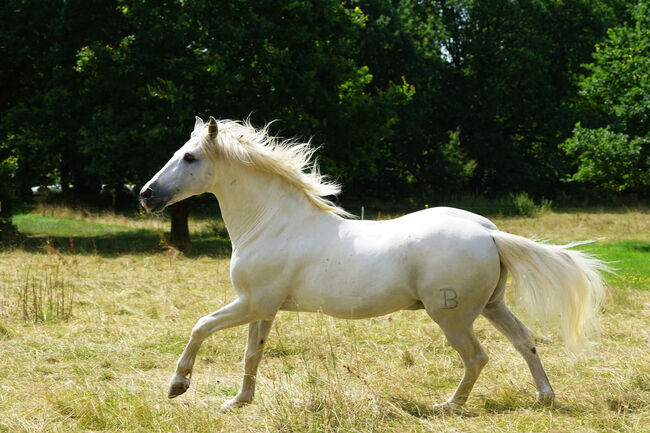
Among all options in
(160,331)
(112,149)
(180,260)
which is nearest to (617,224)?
(180,260)

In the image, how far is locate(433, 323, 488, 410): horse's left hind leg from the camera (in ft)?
14.7

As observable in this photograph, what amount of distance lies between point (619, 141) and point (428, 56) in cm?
1780

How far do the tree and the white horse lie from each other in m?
13.1

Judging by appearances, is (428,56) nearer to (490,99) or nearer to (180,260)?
(490,99)

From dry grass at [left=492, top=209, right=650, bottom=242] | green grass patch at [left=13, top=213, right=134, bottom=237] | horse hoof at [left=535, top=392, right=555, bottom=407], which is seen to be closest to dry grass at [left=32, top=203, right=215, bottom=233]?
green grass patch at [left=13, top=213, right=134, bottom=237]

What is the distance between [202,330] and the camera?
14.8ft

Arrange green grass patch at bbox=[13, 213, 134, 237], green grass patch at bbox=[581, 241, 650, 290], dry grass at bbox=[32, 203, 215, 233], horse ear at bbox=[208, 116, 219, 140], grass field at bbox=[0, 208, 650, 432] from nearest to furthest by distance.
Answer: grass field at bbox=[0, 208, 650, 432] < horse ear at bbox=[208, 116, 219, 140] < green grass patch at bbox=[581, 241, 650, 290] < green grass patch at bbox=[13, 213, 134, 237] < dry grass at bbox=[32, 203, 215, 233]

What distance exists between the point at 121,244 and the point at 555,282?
14.0 meters

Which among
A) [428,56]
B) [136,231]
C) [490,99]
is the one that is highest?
[428,56]

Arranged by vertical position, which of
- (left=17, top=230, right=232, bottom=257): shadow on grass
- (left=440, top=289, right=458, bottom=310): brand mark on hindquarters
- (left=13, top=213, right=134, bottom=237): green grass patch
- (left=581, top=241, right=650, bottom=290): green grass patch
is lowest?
(left=13, top=213, right=134, bottom=237): green grass patch

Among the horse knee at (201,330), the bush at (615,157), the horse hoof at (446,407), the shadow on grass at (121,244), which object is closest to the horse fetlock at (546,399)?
the horse hoof at (446,407)

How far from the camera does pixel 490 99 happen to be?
34.4m

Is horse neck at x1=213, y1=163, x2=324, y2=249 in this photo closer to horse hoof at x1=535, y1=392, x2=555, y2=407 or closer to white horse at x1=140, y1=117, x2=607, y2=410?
white horse at x1=140, y1=117, x2=607, y2=410

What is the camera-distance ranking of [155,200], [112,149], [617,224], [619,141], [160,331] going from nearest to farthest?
[155,200] < [160,331] < [112,149] < [619,141] < [617,224]
